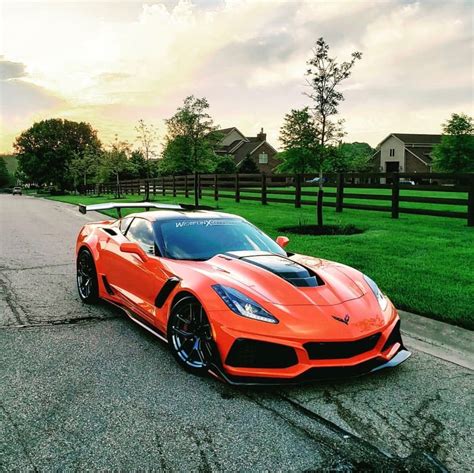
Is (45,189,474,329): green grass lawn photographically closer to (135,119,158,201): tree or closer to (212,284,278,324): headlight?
(212,284,278,324): headlight

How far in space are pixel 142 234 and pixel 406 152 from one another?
71914 millimetres

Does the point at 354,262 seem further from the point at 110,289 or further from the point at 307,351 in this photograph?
the point at 307,351

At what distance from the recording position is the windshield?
182 inches

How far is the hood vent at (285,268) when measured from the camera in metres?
3.94

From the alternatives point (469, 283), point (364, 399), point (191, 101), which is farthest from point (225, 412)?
point (191, 101)

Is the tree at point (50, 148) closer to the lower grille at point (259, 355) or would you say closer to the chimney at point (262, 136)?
the chimney at point (262, 136)

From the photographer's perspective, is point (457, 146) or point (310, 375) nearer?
point (310, 375)

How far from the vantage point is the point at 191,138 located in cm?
2333

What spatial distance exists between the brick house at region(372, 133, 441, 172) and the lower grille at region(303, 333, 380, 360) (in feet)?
233

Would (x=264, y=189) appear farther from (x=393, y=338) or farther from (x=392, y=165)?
(x=392, y=165)

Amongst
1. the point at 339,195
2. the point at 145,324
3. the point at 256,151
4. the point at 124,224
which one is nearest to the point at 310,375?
the point at 145,324

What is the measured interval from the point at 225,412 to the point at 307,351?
68 cm

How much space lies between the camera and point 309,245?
968 cm

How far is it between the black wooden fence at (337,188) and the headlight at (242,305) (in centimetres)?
1028
